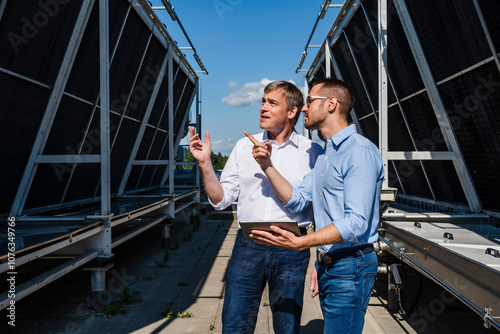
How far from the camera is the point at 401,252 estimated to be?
3459mm

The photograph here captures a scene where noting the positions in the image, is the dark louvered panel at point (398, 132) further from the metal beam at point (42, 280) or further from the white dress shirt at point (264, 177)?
the metal beam at point (42, 280)

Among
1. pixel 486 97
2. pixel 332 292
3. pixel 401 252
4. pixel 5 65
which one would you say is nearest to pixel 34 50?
pixel 5 65

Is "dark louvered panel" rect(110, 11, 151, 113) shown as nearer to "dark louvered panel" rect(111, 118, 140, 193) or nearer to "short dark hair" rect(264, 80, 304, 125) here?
"dark louvered panel" rect(111, 118, 140, 193)

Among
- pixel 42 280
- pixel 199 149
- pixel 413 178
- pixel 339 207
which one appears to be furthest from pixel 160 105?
pixel 339 207

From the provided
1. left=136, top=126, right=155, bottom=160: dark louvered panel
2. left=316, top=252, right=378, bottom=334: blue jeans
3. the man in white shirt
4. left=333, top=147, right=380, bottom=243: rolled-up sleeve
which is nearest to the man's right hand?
the man in white shirt

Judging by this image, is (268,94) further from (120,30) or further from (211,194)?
(120,30)

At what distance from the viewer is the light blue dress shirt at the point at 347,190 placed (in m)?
1.64

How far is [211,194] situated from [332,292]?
91 cm

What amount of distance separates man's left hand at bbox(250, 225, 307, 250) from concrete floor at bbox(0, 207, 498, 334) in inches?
96.3

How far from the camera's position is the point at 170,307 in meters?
4.44

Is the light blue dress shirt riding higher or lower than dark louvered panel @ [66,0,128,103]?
lower

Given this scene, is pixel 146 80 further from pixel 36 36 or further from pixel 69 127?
pixel 36 36

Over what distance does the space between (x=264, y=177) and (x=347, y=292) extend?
83 centimetres

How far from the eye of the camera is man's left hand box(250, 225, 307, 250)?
167cm
